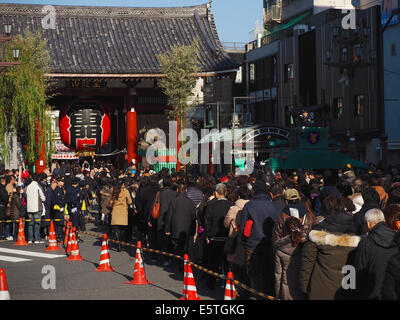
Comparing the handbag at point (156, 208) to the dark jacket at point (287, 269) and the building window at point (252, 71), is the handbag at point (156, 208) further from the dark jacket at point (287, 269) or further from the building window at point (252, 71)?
the building window at point (252, 71)

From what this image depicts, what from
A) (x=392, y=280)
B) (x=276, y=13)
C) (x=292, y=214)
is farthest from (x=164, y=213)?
(x=276, y=13)

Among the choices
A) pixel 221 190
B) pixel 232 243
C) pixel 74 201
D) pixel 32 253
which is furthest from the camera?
pixel 74 201

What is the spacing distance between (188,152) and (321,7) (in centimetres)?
1584

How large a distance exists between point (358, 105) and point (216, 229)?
30.1 metres

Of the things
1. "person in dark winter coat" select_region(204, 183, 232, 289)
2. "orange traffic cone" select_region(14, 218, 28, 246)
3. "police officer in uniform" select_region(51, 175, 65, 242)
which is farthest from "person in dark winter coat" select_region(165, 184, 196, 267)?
"orange traffic cone" select_region(14, 218, 28, 246)

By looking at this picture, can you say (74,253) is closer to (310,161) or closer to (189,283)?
(189,283)

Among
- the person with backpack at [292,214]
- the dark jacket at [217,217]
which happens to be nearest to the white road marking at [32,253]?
the dark jacket at [217,217]

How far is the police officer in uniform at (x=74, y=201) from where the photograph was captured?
67.6 ft

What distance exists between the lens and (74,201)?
20625mm

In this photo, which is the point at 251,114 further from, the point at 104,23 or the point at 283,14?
the point at 104,23

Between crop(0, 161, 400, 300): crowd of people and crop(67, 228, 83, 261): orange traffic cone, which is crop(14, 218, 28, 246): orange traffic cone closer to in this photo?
crop(0, 161, 400, 300): crowd of people

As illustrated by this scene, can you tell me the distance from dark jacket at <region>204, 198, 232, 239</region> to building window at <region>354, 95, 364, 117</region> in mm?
29586

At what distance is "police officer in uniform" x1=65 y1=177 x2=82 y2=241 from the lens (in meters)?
20.6

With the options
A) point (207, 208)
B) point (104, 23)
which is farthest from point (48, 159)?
point (207, 208)
